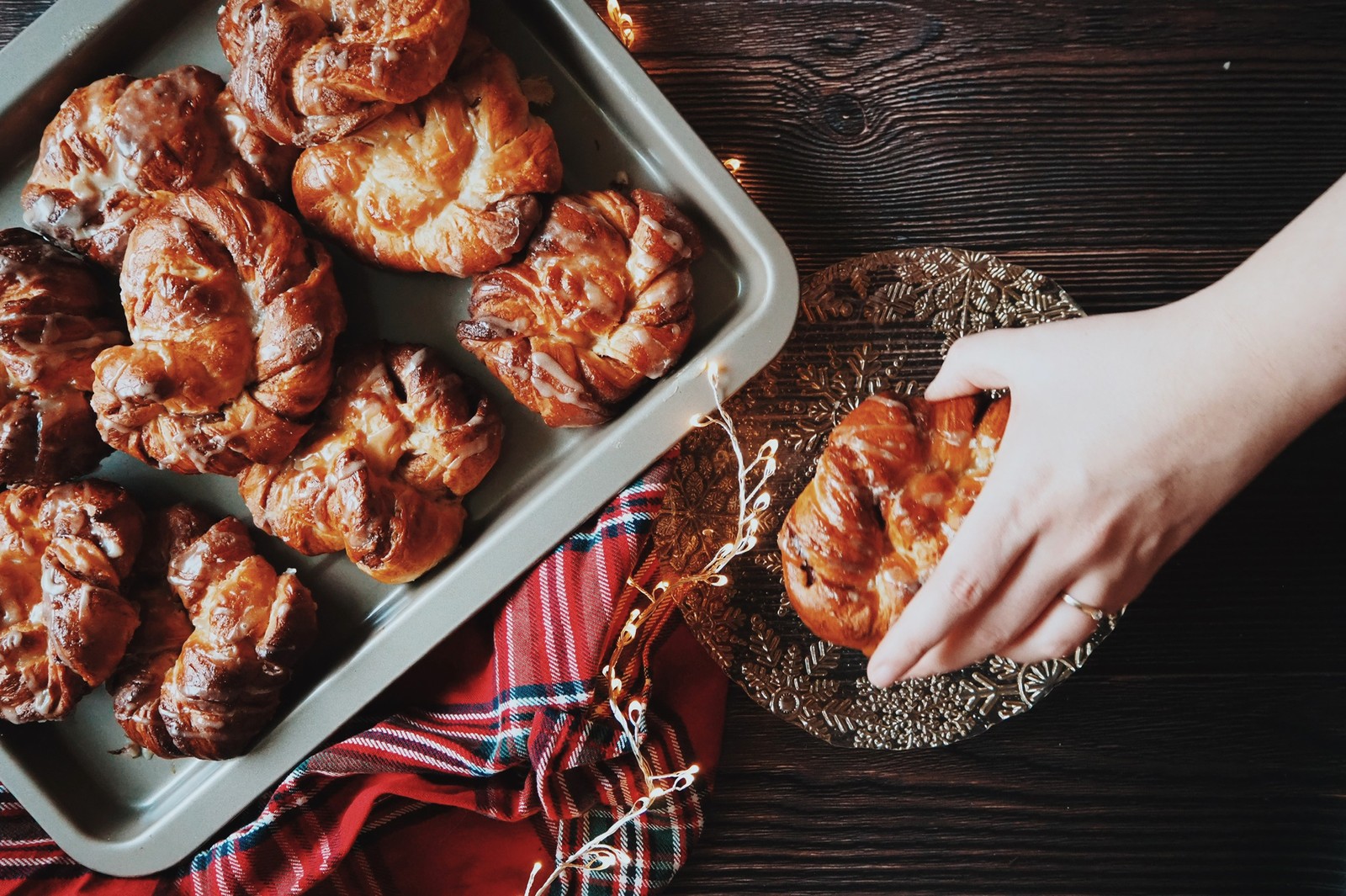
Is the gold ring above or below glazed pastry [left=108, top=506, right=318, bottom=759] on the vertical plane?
below

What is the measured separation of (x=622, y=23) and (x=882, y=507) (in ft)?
3.81

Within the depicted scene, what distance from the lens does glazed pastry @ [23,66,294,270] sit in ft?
5.58

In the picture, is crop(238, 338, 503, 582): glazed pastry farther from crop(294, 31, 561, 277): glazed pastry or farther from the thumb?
the thumb

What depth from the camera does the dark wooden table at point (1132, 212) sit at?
191cm

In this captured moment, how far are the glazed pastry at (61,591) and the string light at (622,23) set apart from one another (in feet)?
4.55

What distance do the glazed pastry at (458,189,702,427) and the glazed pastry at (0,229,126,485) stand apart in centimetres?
76

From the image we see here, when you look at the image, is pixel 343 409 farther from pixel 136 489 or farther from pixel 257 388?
pixel 136 489

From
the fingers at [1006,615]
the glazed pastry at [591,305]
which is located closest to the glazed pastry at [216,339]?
the glazed pastry at [591,305]

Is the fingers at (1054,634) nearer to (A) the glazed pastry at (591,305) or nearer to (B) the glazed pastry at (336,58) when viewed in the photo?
(A) the glazed pastry at (591,305)

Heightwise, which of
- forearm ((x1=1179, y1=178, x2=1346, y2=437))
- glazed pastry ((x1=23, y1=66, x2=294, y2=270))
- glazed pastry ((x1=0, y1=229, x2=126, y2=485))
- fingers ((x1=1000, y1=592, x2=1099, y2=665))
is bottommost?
fingers ((x1=1000, y1=592, x2=1099, y2=665))

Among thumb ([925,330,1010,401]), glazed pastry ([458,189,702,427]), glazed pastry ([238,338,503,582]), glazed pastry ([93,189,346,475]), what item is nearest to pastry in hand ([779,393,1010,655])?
thumb ([925,330,1010,401])

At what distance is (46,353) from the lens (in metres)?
1.71

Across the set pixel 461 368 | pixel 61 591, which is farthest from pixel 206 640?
pixel 461 368

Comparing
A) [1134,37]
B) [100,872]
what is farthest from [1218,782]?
[100,872]
